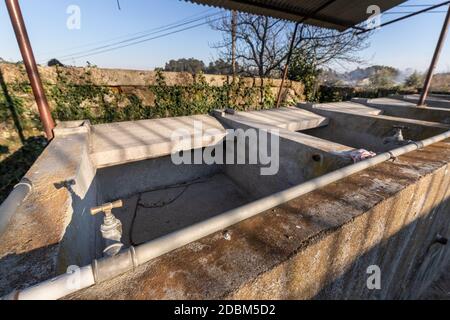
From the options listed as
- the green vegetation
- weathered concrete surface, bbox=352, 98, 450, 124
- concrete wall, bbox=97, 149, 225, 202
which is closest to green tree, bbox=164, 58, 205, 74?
the green vegetation

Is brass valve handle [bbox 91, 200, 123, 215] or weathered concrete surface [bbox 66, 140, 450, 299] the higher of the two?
brass valve handle [bbox 91, 200, 123, 215]

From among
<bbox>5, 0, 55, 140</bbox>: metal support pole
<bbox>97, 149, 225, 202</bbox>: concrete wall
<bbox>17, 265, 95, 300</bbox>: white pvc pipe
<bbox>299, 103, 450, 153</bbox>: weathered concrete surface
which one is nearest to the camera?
<bbox>17, 265, 95, 300</bbox>: white pvc pipe

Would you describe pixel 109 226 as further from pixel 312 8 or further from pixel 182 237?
pixel 312 8

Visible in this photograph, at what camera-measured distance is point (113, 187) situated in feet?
14.9

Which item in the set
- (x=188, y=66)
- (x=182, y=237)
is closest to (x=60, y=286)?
(x=182, y=237)

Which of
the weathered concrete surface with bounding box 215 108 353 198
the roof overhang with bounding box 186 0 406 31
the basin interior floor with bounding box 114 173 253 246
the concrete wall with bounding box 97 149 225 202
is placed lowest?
the basin interior floor with bounding box 114 173 253 246

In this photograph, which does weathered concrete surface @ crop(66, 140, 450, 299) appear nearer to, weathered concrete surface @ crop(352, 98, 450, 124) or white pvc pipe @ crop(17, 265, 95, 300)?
white pvc pipe @ crop(17, 265, 95, 300)

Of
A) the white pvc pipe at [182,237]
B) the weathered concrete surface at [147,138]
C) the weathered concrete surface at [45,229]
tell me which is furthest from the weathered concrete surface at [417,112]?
the weathered concrete surface at [45,229]

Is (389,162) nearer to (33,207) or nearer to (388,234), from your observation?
(388,234)

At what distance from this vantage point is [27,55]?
10.3ft

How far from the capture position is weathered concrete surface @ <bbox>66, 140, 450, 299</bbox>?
43.3 inches

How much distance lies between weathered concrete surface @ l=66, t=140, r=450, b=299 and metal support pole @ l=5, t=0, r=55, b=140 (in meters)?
3.56

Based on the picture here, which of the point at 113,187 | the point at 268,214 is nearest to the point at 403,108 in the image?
the point at 268,214
